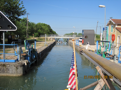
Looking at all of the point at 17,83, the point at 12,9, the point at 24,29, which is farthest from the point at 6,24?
the point at 24,29

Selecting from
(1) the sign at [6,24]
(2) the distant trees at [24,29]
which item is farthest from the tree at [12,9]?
(1) the sign at [6,24]

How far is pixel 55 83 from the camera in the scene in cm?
899

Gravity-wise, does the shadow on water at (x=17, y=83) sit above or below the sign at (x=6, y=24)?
below

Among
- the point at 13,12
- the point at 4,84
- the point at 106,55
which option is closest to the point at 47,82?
the point at 4,84

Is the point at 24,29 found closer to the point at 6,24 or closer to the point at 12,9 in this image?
the point at 12,9

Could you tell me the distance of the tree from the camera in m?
24.4

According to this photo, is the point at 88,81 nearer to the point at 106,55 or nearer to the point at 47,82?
the point at 47,82

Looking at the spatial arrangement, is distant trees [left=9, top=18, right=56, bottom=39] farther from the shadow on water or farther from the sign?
the shadow on water

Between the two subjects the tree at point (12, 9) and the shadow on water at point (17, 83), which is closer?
the shadow on water at point (17, 83)

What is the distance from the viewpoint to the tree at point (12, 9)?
2443 centimetres

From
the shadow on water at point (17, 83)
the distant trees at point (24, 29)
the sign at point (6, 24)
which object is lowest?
the shadow on water at point (17, 83)

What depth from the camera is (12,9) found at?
26.5 meters

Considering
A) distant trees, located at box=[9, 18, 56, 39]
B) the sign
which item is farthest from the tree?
the sign

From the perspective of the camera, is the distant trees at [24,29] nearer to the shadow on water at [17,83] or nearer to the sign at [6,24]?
the sign at [6,24]
